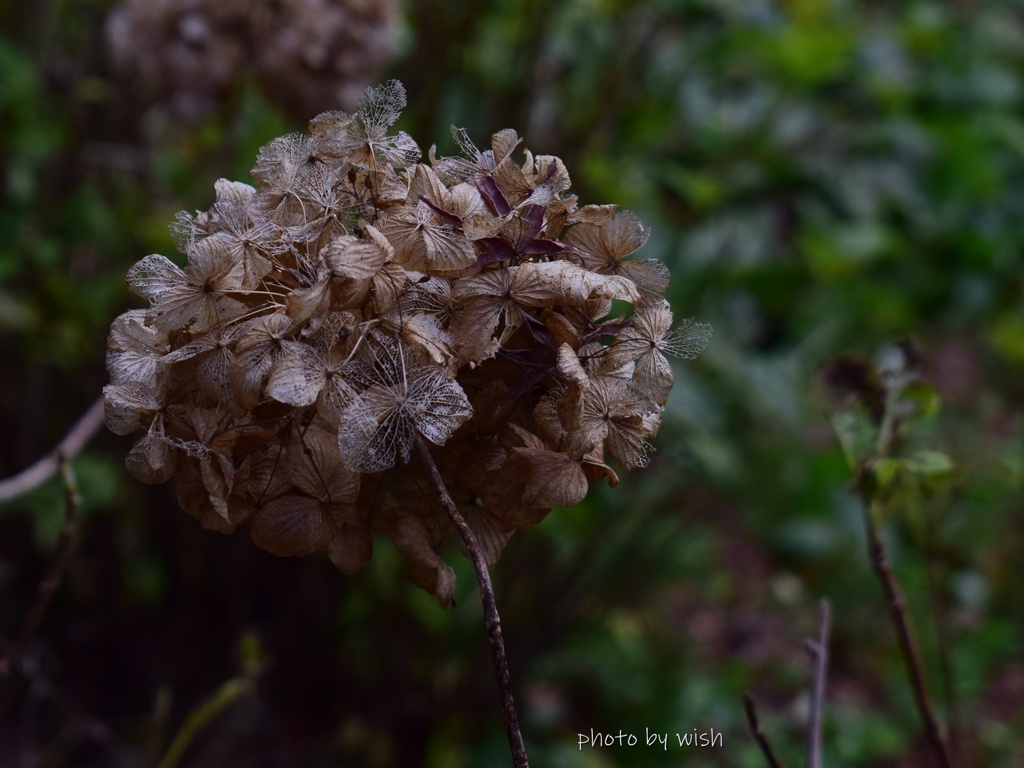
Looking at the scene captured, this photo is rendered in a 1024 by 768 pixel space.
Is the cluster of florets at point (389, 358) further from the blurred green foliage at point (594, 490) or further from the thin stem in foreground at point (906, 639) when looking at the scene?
the blurred green foliage at point (594, 490)

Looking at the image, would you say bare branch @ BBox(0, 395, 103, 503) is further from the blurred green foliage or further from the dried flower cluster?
the dried flower cluster

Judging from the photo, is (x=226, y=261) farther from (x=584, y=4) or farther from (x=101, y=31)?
(x=584, y=4)

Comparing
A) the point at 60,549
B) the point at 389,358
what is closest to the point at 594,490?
the point at 60,549

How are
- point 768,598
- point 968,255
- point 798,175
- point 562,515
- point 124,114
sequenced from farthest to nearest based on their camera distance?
point 968,255 < point 768,598 < point 798,175 < point 124,114 < point 562,515

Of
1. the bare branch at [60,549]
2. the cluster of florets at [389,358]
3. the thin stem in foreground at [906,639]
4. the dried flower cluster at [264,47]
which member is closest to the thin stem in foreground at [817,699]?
the thin stem in foreground at [906,639]

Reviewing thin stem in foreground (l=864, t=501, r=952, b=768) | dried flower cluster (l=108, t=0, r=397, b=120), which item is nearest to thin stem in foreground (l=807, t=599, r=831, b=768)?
thin stem in foreground (l=864, t=501, r=952, b=768)

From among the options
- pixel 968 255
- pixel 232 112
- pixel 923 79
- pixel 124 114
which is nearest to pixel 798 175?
pixel 923 79
